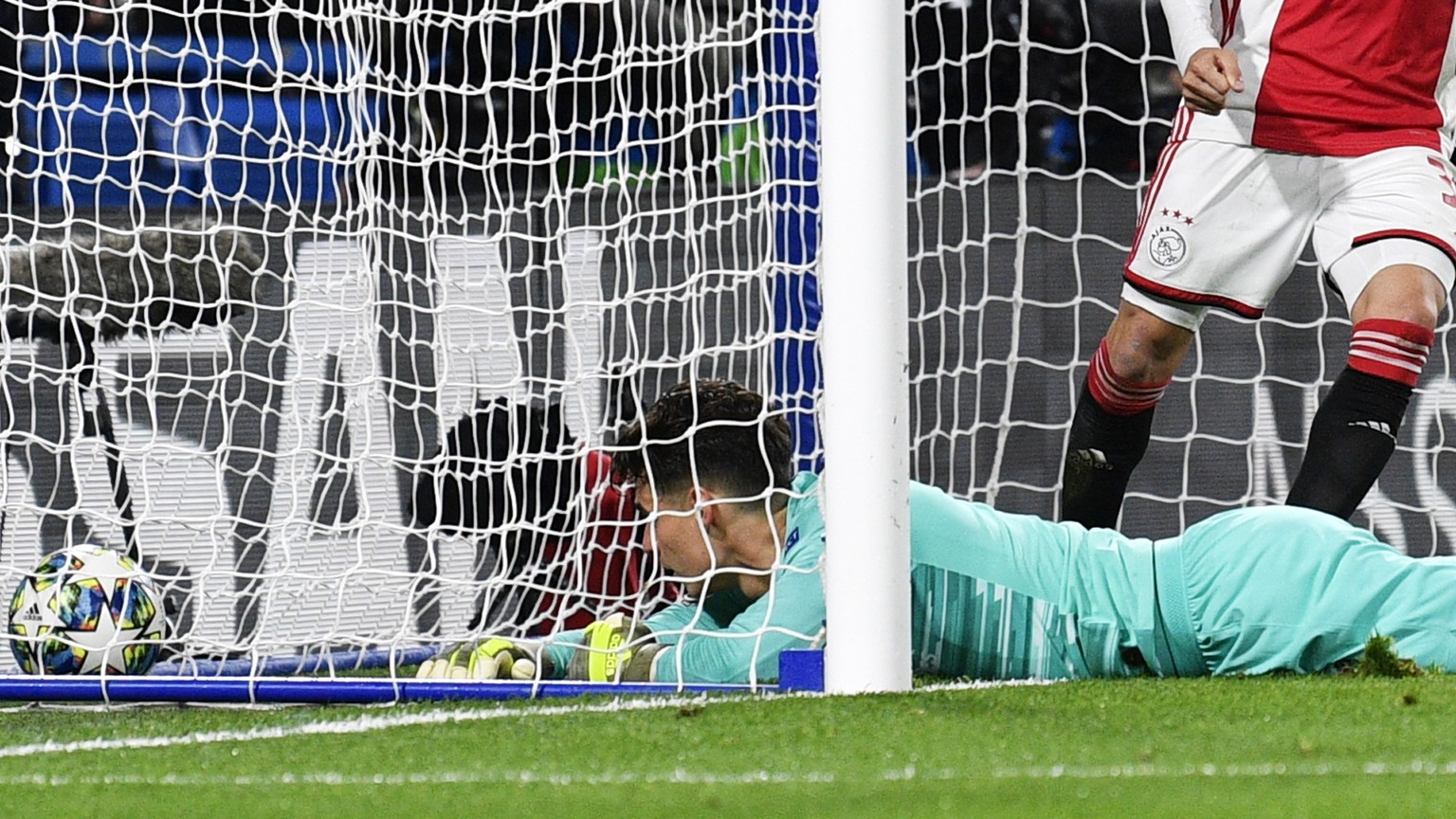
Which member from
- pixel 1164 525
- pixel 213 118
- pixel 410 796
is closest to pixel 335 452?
pixel 213 118

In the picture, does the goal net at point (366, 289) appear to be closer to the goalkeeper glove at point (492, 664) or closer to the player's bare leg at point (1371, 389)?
the goalkeeper glove at point (492, 664)

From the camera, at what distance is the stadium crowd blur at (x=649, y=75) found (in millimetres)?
2779

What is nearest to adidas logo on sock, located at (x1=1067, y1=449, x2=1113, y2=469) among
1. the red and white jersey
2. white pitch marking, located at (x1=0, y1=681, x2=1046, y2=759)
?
the red and white jersey

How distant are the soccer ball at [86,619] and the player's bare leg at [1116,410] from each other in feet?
5.27

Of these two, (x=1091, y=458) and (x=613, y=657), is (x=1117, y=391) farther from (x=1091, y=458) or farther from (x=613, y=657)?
(x=613, y=657)

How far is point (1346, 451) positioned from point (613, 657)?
1.31 meters

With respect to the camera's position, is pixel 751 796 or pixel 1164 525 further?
pixel 1164 525

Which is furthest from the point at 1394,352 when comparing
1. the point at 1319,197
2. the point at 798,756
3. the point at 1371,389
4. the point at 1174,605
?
the point at 798,756

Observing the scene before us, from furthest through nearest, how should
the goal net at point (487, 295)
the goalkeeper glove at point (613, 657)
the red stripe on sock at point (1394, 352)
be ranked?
the goal net at point (487, 295) → the red stripe on sock at point (1394, 352) → the goalkeeper glove at point (613, 657)

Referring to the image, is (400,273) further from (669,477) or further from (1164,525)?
(1164,525)

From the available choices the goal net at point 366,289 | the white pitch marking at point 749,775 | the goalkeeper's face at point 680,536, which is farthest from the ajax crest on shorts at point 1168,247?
the white pitch marking at point 749,775

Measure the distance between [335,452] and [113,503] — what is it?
0.45m

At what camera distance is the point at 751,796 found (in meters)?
1.25

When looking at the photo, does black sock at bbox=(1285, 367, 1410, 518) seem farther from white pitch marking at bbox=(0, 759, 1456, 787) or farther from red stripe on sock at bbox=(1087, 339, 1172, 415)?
white pitch marking at bbox=(0, 759, 1456, 787)
